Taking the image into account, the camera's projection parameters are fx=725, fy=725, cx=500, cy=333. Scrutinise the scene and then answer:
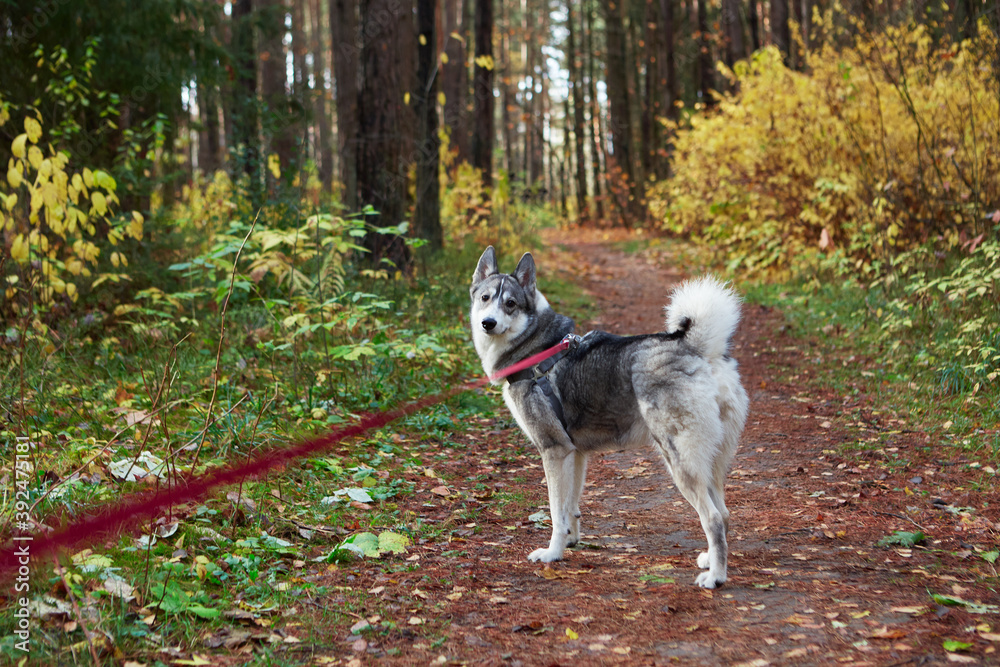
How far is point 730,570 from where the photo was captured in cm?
405

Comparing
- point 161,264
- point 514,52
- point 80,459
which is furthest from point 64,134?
point 514,52

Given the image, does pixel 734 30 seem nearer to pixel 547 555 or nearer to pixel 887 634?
pixel 547 555

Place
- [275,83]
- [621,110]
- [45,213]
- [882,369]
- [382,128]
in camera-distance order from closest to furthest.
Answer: [45,213] < [882,369] < [382,128] < [275,83] < [621,110]

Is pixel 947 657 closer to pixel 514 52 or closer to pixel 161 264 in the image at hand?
pixel 161 264

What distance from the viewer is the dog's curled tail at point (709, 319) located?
13.4 feet

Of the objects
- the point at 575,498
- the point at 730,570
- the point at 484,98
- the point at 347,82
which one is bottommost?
the point at 730,570

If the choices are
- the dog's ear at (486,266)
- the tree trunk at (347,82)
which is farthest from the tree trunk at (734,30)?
the dog's ear at (486,266)

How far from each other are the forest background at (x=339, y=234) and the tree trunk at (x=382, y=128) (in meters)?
0.03

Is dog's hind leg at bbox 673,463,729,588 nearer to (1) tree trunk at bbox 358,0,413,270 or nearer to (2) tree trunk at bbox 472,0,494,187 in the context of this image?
(1) tree trunk at bbox 358,0,413,270

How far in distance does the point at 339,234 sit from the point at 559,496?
499 cm

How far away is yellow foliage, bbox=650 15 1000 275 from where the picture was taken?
355 inches

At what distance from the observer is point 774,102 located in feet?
39.9

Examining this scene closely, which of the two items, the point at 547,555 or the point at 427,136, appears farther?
the point at 427,136

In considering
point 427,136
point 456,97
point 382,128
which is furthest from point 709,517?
point 456,97
